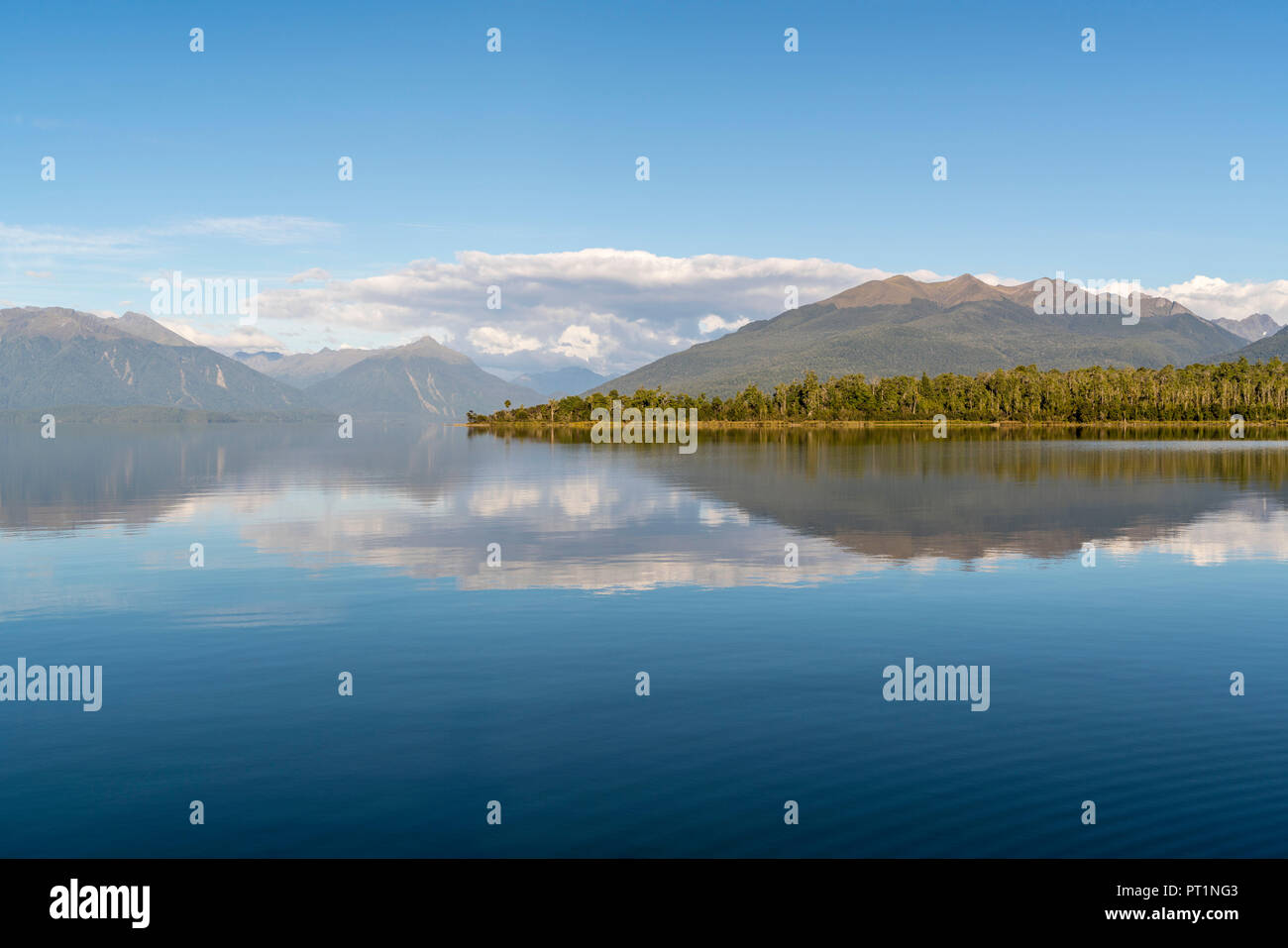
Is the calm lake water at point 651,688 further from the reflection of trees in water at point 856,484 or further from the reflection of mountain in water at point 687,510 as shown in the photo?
the reflection of trees in water at point 856,484

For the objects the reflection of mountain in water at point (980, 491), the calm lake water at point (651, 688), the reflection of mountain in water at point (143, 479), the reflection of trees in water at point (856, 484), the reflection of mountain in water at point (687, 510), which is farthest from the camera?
the reflection of mountain in water at point (143, 479)

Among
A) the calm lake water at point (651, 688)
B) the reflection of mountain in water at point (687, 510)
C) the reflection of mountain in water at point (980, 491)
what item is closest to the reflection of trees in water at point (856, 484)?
the reflection of mountain in water at point (980, 491)

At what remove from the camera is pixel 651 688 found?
2780 centimetres

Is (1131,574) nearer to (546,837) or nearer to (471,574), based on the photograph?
(471,574)

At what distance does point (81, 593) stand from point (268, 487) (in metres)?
59.1

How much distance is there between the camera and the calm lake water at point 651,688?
1883 centimetres

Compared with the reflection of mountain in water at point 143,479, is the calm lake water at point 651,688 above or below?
below

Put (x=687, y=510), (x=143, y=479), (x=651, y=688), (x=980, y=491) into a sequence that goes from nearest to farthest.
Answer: (x=651, y=688) < (x=687, y=510) < (x=980, y=491) < (x=143, y=479)

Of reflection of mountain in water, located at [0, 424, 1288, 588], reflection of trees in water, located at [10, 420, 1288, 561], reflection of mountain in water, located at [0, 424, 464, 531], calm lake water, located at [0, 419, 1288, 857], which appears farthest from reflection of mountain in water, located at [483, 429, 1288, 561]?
reflection of mountain in water, located at [0, 424, 464, 531]

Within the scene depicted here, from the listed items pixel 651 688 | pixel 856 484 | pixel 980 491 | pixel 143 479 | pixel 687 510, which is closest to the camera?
pixel 651 688

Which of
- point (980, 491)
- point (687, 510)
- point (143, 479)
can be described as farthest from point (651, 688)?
point (143, 479)

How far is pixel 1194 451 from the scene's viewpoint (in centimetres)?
15625

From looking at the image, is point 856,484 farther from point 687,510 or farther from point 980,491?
point 687,510

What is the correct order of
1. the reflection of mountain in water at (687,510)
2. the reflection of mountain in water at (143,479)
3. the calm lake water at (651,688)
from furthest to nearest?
1. the reflection of mountain in water at (143,479)
2. the reflection of mountain in water at (687,510)
3. the calm lake water at (651,688)
